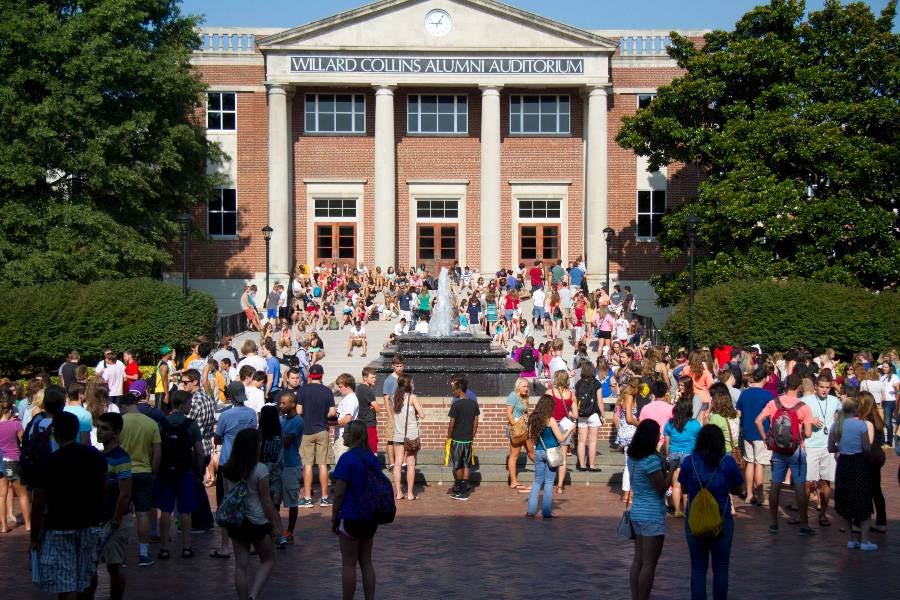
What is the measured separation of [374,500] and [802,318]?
23462 mm

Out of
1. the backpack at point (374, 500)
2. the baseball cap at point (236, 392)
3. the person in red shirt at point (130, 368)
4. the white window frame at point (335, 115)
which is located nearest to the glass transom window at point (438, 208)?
the white window frame at point (335, 115)

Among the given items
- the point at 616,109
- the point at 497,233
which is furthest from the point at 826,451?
the point at 616,109

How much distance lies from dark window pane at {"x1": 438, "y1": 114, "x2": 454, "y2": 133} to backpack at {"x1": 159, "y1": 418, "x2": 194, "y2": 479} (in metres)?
35.1

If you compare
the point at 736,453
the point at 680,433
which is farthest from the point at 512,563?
the point at 736,453

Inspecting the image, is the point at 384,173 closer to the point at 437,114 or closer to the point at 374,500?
the point at 437,114

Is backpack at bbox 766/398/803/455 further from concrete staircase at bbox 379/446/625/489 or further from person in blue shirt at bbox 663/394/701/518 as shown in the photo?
concrete staircase at bbox 379/446/625/489

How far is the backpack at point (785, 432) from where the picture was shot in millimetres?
13297

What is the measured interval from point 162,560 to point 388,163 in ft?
107

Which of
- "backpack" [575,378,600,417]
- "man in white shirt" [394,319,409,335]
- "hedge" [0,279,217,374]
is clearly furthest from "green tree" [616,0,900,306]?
"backpack" [575,378,600,417]

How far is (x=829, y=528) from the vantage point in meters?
13.9

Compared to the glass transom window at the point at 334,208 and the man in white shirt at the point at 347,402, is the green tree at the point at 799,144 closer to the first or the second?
the glass transom window at the point at 334,208

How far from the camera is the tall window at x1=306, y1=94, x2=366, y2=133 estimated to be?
151ft

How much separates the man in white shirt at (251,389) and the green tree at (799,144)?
21.1 meters

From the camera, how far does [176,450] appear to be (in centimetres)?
1223
